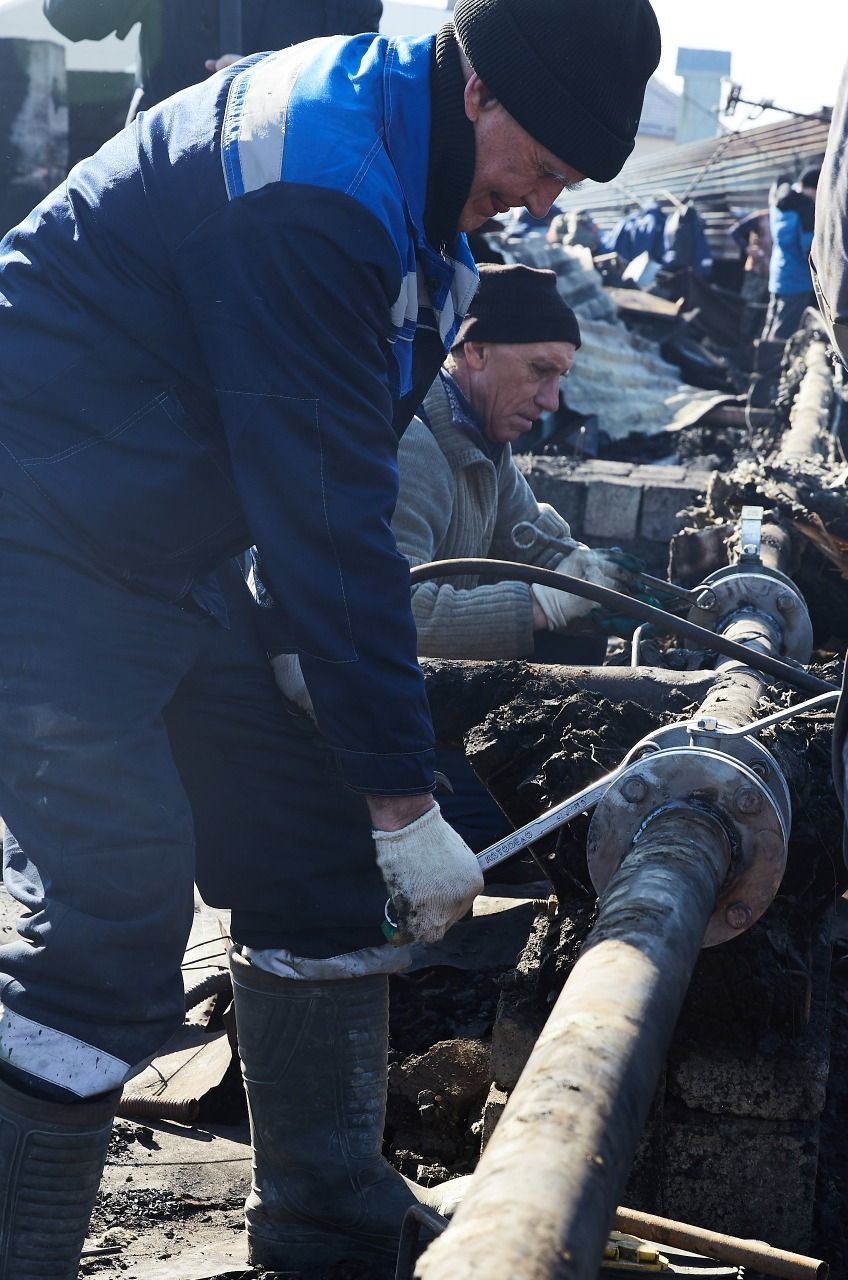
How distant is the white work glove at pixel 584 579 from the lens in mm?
3846

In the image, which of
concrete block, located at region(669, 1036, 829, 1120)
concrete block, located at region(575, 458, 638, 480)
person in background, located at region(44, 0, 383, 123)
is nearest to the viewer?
concrete block, located at region(669, 1036, 829, 1120)

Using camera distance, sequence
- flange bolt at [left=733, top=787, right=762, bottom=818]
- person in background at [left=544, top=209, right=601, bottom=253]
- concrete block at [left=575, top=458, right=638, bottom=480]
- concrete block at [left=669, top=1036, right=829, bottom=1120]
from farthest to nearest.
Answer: person in background at [left=544, top=209, right=601, bottom=253]
concrete block at [left=575, top=458, right=638, bottom=480]
concrete block at [left=669, top=1036, right=829, bottom=1120]
flange bolt at [left=733, top=787, right=762, bottom=818]

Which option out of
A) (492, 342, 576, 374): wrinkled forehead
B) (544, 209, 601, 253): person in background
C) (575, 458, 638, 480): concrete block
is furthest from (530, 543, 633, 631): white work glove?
(544, 209, 601, 253): person in background

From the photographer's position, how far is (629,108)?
2227 mm

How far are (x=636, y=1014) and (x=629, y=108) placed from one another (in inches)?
61.0

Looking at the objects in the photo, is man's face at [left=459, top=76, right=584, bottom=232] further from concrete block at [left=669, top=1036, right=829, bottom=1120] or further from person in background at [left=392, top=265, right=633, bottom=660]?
person in background at [left=392, top=265, right=633, bottom=660]

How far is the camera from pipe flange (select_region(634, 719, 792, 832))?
7.25ft

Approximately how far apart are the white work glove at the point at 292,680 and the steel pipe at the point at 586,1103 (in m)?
0.78

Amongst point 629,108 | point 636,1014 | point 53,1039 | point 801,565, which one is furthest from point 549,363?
point 636,1014

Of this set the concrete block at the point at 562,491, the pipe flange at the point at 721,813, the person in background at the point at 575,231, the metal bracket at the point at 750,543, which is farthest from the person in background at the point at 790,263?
the pipe flange at the point at 721,813

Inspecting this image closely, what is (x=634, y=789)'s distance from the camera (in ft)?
6.88

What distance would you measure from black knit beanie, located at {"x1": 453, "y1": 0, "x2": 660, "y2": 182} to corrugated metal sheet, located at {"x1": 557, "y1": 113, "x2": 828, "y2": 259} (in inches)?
788

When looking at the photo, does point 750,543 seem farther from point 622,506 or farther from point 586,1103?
point 586,1103

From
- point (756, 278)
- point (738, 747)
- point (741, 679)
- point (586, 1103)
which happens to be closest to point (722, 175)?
point (756, 278)
